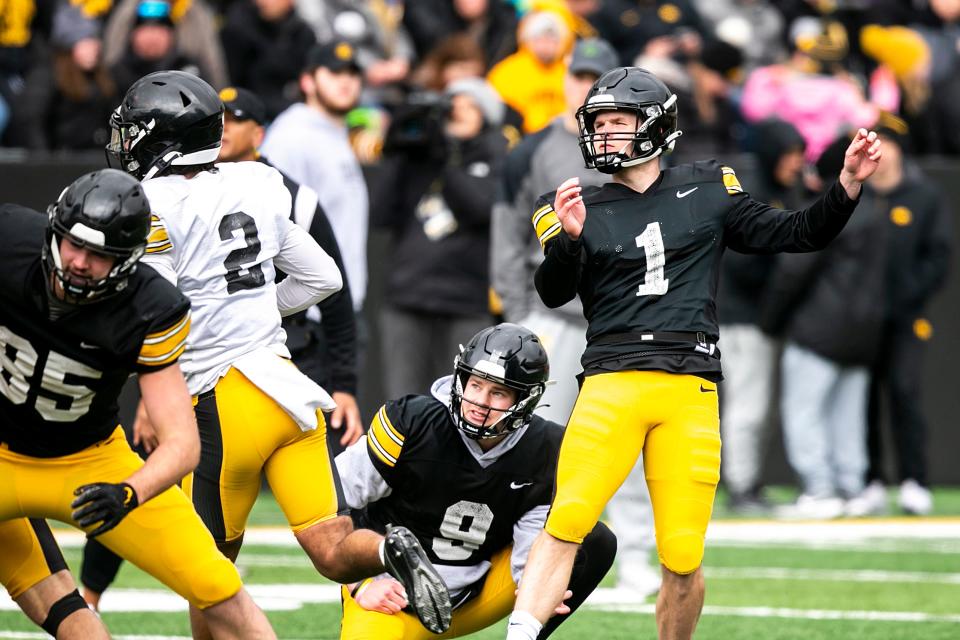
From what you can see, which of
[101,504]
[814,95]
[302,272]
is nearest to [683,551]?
[302,272]

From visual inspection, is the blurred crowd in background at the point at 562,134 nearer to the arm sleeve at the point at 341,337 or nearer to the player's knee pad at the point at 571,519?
the arm sleeve at the point at 341,337

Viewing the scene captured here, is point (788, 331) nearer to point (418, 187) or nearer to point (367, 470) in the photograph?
point (418, 187)

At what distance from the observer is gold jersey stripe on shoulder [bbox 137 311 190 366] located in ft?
Answer: 13.6

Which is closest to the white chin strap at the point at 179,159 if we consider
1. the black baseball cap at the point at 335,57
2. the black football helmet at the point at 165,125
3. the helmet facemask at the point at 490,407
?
the black football helmet at the point at 165,125

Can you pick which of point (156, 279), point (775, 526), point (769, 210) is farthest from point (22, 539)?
point (775, 526)

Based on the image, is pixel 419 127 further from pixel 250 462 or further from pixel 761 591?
pixel 250 462

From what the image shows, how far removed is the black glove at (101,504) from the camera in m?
3.93

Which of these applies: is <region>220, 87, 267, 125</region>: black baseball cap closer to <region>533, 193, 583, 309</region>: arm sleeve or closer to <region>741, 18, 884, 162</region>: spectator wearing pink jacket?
<region>533, 193, 583, 309</region>: arm sleeve

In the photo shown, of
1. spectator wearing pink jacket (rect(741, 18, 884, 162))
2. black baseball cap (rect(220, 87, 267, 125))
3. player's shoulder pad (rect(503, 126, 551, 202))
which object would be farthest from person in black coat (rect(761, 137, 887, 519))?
black baseball cap (rect(220, 87, 267, 125))

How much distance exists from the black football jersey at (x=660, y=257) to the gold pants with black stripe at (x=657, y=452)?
0.08 m

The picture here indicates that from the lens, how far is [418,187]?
8.86 metres

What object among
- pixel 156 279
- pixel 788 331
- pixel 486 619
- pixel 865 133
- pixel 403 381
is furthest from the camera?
pixel 788 331

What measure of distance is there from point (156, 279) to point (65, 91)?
20.8 ft

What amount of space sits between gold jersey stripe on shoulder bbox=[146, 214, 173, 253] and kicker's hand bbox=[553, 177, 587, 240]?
1128 millimetres
